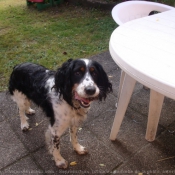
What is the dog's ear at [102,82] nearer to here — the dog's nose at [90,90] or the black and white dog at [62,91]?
the black and white dog at [62,91]

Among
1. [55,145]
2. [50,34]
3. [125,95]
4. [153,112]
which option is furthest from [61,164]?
[50,34]

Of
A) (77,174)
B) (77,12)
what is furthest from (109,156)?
(77,12)

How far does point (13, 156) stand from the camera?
96.0 inches

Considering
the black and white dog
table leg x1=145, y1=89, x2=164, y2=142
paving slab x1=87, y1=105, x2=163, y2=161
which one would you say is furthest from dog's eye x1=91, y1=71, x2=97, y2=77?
paving slab x1=87, y1=105, x2=163, y2=161

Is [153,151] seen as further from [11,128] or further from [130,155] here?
[11,128]

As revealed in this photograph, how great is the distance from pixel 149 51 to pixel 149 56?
0.30 feet

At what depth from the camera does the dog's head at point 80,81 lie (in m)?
1.74

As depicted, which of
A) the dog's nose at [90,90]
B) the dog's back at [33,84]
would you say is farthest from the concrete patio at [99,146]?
the dog's nose at [90,90]

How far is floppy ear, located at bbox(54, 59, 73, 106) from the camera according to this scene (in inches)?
73.0

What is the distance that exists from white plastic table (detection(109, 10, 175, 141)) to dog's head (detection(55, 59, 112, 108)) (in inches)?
9.1

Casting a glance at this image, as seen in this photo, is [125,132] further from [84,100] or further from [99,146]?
[84,100]

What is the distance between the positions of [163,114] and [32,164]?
1846mm

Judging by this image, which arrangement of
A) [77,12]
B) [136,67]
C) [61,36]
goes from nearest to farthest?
1. [136,67]
2. [61,36]
3. [77,12]

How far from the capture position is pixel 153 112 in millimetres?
2377
